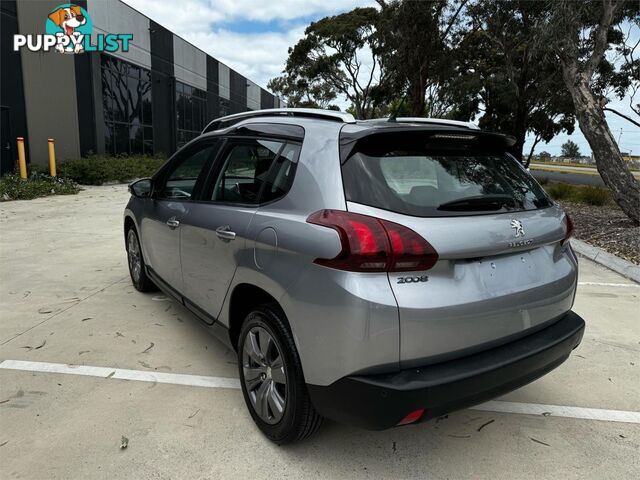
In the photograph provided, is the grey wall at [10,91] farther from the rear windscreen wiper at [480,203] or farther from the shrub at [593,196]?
the shrub at [593,196]

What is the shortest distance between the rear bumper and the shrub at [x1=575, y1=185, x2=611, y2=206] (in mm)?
12381

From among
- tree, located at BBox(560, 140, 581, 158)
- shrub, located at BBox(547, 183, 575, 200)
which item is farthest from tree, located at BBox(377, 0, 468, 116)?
tree, located at BBox(560, 140, 581, 158)

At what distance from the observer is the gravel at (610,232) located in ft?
24.1

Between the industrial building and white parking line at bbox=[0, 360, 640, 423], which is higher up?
the industrial building

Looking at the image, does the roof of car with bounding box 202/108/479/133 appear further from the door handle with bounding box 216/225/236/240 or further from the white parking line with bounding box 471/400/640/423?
the white parking line with bounding box 471/400/640/423

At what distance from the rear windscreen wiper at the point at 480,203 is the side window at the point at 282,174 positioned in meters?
0.81

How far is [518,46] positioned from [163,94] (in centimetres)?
1675

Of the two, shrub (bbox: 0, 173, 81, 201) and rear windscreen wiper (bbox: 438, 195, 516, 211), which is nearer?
rear windscreen wiper (bbox: 438, 195, 516, 211)

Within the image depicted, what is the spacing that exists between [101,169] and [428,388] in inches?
663

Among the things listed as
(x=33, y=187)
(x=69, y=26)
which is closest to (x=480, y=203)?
(x=33, y=187)

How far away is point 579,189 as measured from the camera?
14.2m

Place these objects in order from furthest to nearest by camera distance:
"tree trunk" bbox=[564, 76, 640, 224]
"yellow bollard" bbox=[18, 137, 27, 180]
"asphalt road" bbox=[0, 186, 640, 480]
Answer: "yellow bollard" bbox=[18, 137, 27, 180]
"tree trunk" bbox=[564, 76, 640, 224]
"asphalt road" bbox=[0, 186, 640, 480]

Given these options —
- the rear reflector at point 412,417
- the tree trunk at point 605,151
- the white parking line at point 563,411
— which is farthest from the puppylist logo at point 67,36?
the rear reflector at point 412,417

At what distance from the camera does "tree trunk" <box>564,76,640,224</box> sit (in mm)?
8852
